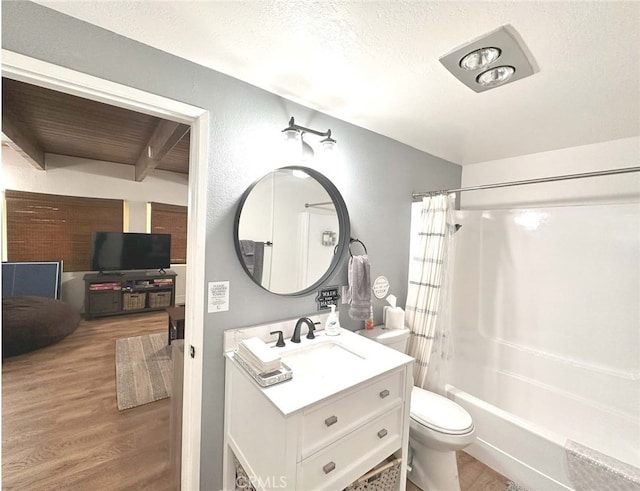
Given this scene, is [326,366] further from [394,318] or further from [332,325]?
[394,318]

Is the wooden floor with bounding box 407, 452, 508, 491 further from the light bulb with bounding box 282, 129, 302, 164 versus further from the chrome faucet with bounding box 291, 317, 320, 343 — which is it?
the light bulb with bounding box 282, 129, 302, 164

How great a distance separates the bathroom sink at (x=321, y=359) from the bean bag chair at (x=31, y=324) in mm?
3368

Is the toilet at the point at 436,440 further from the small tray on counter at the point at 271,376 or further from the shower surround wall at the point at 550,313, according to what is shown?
the small tray on counter at the point at 271,376

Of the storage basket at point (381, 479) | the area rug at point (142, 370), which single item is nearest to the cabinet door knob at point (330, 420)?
the storage basket at point (381, 479)

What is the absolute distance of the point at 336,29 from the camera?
111cm

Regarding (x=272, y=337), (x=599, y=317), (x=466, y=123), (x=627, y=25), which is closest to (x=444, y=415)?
(x=272, y=337)

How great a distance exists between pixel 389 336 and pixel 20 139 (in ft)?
13.2

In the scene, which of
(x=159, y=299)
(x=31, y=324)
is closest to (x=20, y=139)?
(x=31, y=324)

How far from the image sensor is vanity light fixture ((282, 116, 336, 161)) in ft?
4.96

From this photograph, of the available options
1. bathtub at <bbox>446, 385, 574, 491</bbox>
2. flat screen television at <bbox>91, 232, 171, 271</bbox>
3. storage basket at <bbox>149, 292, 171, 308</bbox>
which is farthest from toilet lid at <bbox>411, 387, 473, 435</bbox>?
flat screen television at <bbox>91, 232, 171, 271</bbox>

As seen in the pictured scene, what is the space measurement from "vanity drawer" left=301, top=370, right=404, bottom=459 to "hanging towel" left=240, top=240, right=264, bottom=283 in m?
0.72

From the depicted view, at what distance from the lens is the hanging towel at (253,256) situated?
1.51 m

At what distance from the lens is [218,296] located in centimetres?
144

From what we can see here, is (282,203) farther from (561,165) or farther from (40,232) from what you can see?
(40,232)
